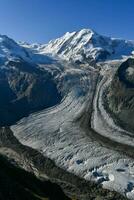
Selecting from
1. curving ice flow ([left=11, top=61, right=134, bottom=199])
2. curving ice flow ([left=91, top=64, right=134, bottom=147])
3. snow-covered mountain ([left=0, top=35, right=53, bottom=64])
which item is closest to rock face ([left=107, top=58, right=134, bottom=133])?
curving ice flow ([left=91, top=64, right=134, bottom=147])

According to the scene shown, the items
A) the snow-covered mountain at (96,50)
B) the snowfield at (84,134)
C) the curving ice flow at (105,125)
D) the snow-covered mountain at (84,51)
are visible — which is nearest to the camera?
the snowfield at (84,134)

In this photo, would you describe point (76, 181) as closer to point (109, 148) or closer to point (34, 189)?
point (109, 148)

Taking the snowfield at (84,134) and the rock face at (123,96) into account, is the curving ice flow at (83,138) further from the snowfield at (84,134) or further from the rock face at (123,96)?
the rock face at (123,96)

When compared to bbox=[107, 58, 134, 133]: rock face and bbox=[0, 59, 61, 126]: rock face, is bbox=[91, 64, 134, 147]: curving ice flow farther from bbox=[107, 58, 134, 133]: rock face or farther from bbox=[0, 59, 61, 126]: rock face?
bbox=[0, 59, 61, 126]: rock face

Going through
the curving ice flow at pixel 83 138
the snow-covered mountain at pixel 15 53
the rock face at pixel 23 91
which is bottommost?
the curving ice flow at pixel 83 138

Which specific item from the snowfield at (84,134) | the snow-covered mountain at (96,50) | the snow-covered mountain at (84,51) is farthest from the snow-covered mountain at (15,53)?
the snowfield at (84,134)

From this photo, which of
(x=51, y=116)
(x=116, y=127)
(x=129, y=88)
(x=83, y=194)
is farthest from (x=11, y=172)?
(x=129, y=88)

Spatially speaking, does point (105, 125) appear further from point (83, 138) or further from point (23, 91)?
point (23, 91)
